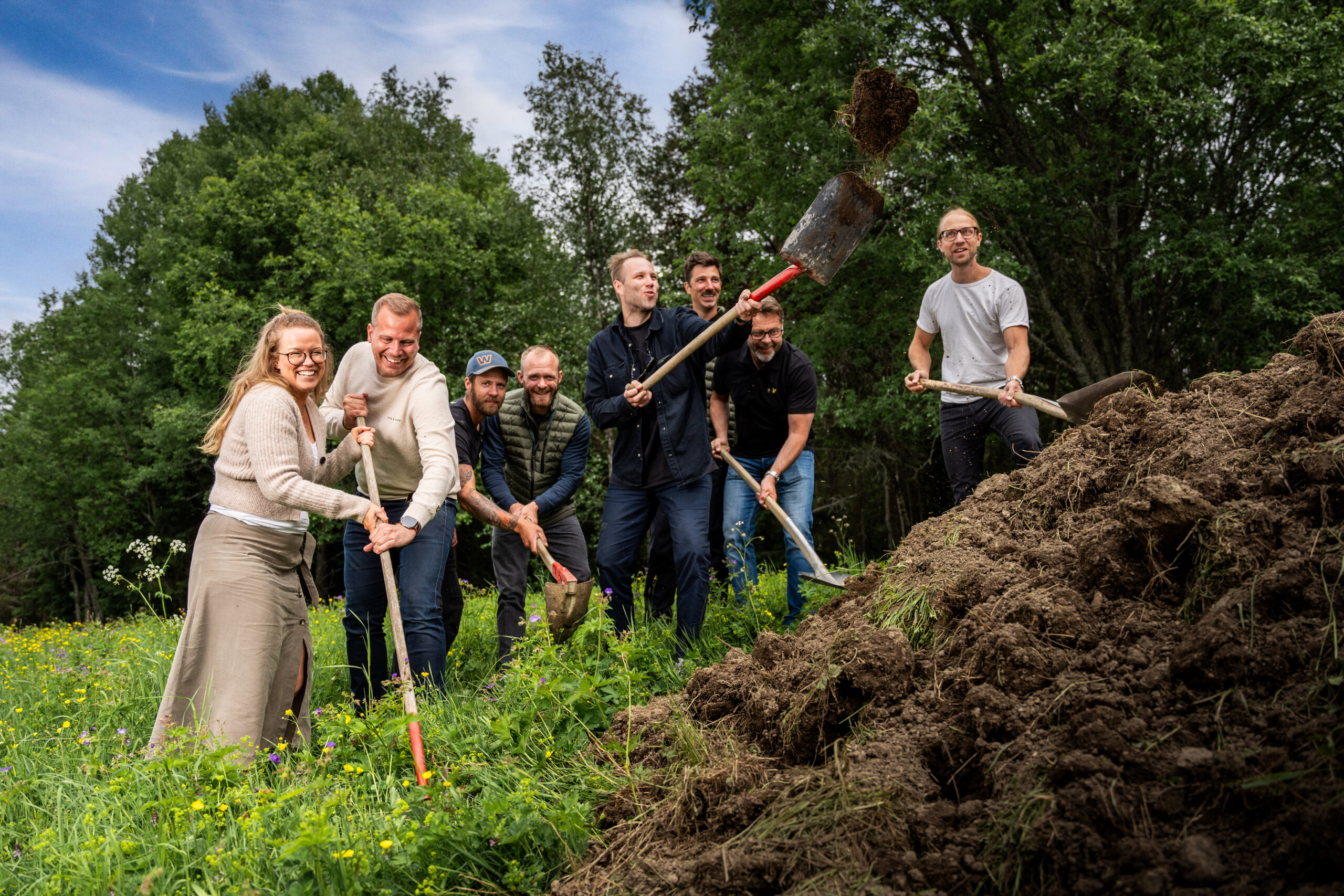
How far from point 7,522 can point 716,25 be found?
84.2 feet

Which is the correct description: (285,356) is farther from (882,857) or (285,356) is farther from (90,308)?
(90,308)

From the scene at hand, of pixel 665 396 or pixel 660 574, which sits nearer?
pixel 665 396

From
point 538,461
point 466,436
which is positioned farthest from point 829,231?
point 466,436

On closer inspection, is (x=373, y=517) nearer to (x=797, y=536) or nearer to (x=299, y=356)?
(x=299, y=356)

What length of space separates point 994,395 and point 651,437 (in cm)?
192

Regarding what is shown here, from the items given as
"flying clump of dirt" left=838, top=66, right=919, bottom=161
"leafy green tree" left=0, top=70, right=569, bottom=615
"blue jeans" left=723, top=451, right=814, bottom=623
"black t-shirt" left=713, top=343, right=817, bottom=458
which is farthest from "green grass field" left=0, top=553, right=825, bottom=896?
"leafy green tree" left=0, top=70, right=569, bottom=615

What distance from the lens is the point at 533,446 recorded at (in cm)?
532

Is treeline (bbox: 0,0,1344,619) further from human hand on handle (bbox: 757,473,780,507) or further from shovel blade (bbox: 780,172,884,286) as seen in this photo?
human hand on handle (bbox: 757,473,780,507)

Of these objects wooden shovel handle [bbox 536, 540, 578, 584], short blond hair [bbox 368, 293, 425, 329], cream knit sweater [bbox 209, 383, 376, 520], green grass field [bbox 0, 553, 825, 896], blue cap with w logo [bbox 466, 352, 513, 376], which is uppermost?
short blond hair [bbox 368, 293, 425, 329]

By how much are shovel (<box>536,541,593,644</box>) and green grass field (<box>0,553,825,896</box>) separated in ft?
1.06

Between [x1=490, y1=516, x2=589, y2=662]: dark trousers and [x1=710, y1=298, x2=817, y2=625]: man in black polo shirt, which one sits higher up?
[x1=710, y1=298, x2=817, y2=625]: man in black polo shirt

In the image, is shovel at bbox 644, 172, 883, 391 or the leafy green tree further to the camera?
the leafy green tree

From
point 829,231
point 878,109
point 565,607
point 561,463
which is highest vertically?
point 878,109

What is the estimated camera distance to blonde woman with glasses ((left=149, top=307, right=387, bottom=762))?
324 cm
